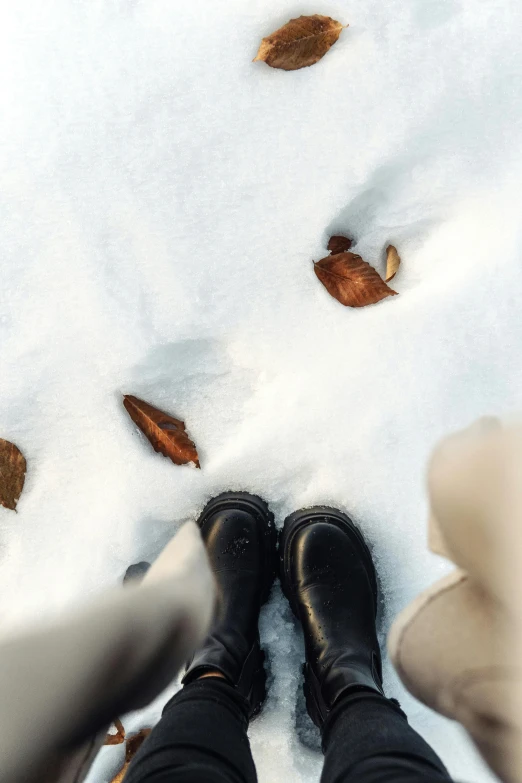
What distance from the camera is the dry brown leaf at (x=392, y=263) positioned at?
0.86 m

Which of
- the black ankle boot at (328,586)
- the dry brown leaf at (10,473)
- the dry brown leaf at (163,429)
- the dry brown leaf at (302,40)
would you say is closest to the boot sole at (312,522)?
the black ankle boot at (328,586)

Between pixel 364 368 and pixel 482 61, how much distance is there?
0.48 metres

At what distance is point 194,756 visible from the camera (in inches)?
22.5

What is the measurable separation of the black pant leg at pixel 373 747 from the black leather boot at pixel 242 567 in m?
0.18


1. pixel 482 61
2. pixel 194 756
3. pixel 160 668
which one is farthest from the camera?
pixel 482 61

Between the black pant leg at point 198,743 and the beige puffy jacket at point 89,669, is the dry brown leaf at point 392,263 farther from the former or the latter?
the black pant leg at point 198,743

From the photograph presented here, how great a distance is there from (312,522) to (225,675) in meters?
0.26

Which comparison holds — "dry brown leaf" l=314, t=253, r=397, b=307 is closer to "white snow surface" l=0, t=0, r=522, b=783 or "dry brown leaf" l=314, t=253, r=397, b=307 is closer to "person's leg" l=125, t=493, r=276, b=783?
"white snow surface" l=0, t=0, r=522, b=783

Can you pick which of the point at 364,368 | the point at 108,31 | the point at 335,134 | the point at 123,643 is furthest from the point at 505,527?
the point at 108,31

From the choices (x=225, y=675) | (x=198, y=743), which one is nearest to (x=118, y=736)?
(x=225, y=675)

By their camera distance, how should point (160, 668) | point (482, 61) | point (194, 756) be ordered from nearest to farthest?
point (194, 756)
point (160, 668)
point (482, 61)

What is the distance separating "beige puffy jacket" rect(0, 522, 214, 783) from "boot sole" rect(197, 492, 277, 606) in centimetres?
17

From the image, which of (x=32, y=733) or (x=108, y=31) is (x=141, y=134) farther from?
(x=32, y=733)

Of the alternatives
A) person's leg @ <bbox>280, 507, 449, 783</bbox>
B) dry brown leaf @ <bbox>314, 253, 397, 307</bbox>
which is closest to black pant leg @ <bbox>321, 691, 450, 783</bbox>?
person's leg @ <bbox>280, 507, 449, 783</bbox>
